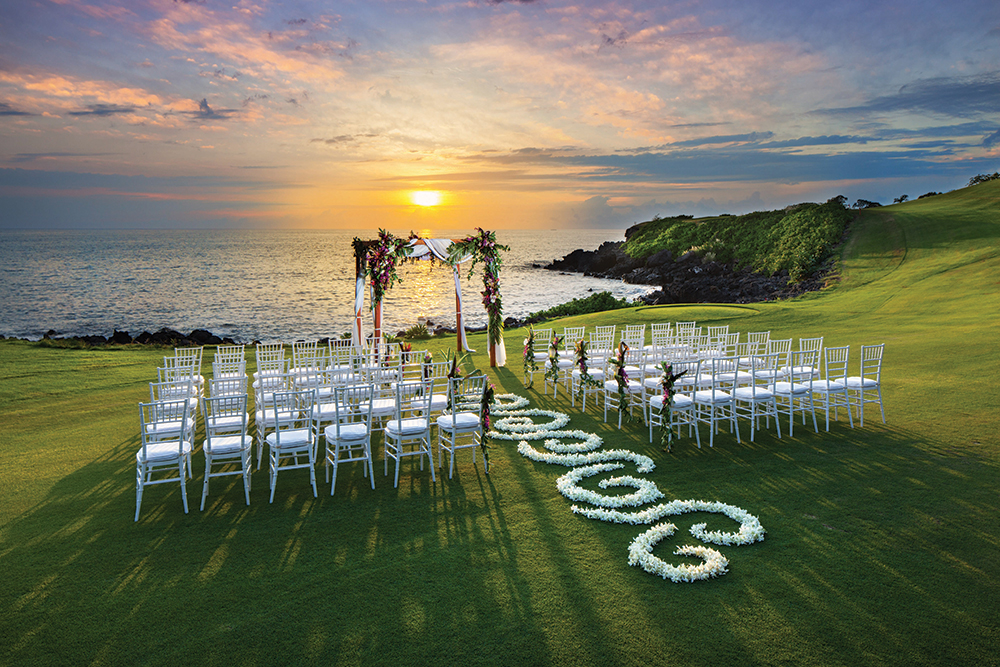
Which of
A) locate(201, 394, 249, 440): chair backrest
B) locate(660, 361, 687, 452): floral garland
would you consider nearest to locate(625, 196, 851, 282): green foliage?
locate(660, 361, 687, 452): floral garland

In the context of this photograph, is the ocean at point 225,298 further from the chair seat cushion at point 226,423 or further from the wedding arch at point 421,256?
the chair seat cushion at point 226,423

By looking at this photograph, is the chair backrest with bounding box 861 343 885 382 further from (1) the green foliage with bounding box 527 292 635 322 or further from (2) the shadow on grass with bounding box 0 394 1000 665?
(1) the green foliage with bounding box 527 292 635 322

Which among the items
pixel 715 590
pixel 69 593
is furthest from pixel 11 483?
pixel 715 590

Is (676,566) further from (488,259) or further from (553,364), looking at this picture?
(488,259)

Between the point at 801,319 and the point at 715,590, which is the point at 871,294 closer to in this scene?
the point at 801,319

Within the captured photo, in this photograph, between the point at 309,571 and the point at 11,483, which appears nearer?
the point at 309,571

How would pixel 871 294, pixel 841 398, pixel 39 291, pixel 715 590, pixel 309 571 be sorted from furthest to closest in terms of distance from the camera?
pixel 39 291 → pixel 871 294 → pixel 841 398 → pixel 309 571 → pixel 715 590

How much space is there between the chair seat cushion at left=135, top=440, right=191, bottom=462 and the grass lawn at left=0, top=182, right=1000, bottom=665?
→ 68 centimetres

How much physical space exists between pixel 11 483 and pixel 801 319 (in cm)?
2187

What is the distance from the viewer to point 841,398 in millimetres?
9836

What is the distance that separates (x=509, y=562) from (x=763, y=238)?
59.5 m

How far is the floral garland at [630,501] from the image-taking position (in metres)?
4.69

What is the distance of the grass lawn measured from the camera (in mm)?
3738

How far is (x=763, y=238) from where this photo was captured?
56.2 m
